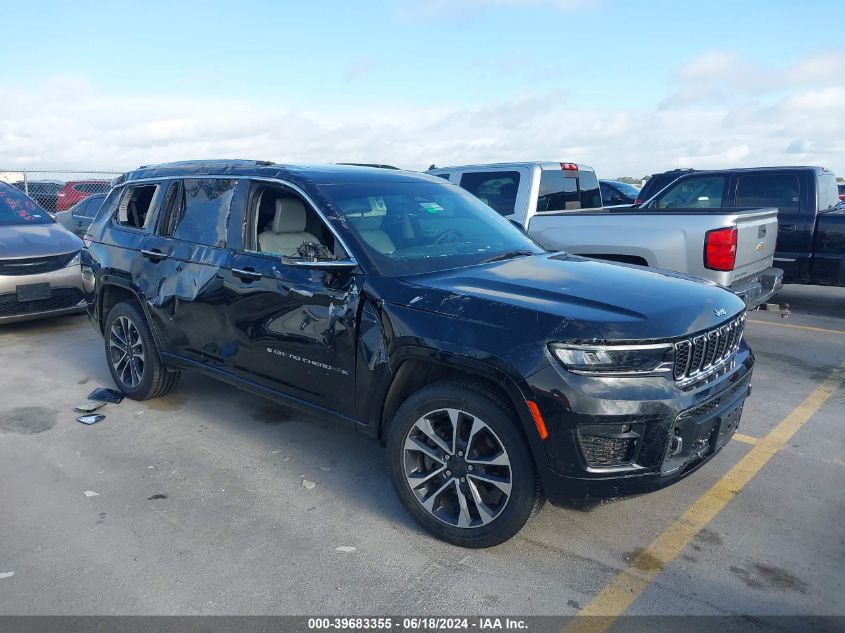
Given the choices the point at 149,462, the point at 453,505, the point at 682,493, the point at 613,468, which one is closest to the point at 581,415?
the point at 613,468

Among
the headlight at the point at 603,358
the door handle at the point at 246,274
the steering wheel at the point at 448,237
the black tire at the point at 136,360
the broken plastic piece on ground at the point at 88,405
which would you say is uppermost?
the steering wheel at the point at 448,237

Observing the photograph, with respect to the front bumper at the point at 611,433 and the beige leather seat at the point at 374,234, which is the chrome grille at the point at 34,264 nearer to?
the beige leather seat at the point at 374,234

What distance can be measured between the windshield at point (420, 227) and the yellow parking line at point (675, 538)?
180 cm

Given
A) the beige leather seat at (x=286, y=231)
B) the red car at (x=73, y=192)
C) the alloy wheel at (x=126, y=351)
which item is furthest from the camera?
the red car at (x=73, y=192)

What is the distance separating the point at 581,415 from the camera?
2.89m

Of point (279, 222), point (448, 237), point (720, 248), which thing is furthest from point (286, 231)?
point (720, 248)

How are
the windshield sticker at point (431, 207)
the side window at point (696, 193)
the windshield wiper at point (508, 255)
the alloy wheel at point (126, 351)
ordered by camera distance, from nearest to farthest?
the windshield wiper at point (508, 255) → the windshield sticker at point (431, 207) → the alloy wheel at point (126, 351) → the side window at point (696, 193)

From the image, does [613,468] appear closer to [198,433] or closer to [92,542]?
[92,542]

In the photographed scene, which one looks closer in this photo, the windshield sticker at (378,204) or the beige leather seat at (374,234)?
the beige leather seat at (374,234)

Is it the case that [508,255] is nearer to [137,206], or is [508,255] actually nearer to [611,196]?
[137,206]

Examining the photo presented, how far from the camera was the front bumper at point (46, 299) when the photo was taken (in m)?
7.46

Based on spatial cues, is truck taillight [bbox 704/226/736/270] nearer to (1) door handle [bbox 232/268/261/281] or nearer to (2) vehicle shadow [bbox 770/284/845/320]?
(2) vehicle shadow [bbox 770/284/845/320]

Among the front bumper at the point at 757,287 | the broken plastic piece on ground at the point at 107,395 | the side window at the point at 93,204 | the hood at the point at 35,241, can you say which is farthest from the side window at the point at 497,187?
the side window at the point at 93,204

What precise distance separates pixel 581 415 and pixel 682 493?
4.83ft
